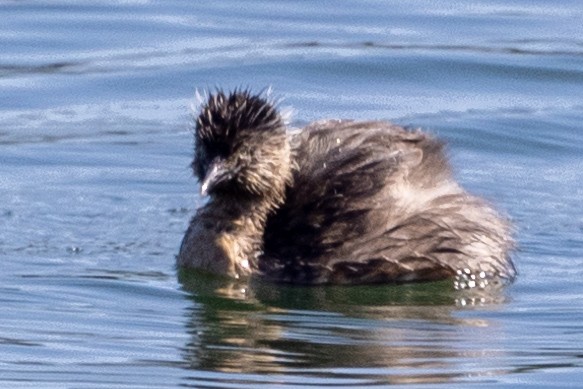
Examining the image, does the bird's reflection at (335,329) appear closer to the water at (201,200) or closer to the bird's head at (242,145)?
the water at (201,200)

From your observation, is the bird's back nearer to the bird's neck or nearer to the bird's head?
the bird's neck

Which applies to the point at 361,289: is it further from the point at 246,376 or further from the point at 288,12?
the point at 288,12

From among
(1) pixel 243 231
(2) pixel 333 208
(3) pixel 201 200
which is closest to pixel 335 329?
(2) pixel 333 208

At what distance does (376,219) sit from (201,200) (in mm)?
2171

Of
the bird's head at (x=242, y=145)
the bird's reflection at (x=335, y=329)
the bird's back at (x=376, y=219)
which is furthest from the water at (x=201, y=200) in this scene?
the bird's head at (x=242, y=145)

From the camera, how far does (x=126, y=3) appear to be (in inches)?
816

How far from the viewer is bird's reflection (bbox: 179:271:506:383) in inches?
402

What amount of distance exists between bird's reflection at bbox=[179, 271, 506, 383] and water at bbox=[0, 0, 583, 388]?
0.02 m

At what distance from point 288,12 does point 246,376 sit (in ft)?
36.1

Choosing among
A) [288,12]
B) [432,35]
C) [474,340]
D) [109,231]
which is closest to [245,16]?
[288,12]

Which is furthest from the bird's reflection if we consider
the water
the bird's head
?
the bird's head

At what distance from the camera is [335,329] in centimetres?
1113

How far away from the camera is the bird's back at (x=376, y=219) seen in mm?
12281

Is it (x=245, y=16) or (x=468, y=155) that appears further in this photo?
(x=245, y=16)
